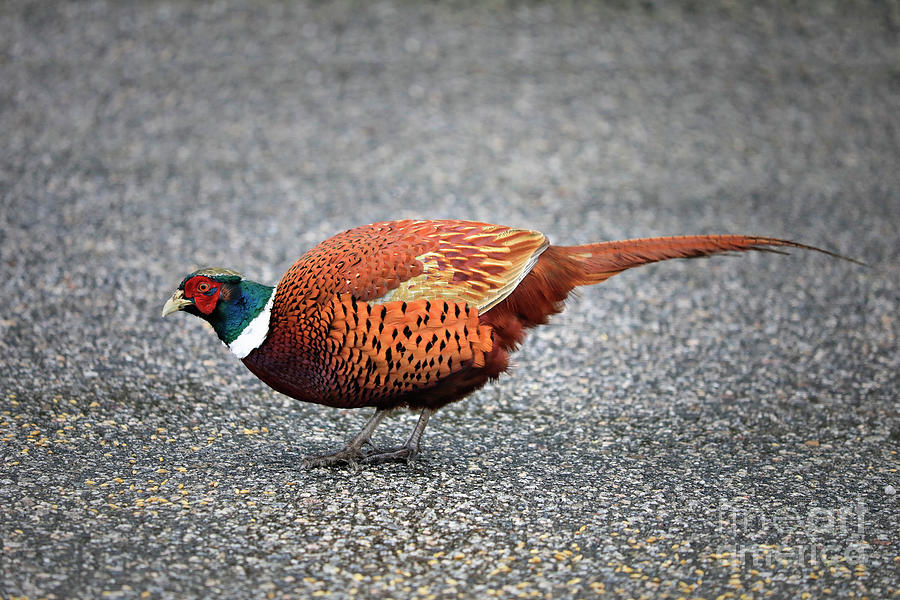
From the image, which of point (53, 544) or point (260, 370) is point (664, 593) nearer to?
point (260, 370)

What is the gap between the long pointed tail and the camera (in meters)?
3.92

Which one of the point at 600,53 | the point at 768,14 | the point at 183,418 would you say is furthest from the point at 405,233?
the point at 768,14

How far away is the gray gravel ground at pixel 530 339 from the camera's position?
3.36m

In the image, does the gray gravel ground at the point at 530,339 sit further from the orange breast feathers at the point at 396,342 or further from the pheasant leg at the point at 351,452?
the orange breast feathers at the point at 396,342

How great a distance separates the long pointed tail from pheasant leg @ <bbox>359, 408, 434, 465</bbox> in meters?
0.82

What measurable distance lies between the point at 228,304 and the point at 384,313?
1.88ft

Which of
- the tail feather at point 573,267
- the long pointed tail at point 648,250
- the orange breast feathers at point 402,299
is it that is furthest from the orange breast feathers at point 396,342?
the long pointed tail at point 648,250

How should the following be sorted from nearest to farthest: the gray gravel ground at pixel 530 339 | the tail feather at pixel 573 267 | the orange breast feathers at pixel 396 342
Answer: the gray gravel ground at pixel 530 339 < the orange breast feathers at pixel 396 342 < the tail feather at pixel 573 267

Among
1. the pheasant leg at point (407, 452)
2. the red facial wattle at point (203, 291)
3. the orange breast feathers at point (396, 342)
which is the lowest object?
the pheasant leg at point (407, 452)

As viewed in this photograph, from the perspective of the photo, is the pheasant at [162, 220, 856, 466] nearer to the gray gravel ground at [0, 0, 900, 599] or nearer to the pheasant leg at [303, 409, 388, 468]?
the pheasant leg at [303, 409, 388, 468]

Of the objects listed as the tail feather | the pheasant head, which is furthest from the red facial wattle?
the tail feather

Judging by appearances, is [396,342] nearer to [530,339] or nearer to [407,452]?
[407,452]

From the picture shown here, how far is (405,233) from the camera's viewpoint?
392 cm

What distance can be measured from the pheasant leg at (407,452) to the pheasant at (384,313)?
4 centimetres
